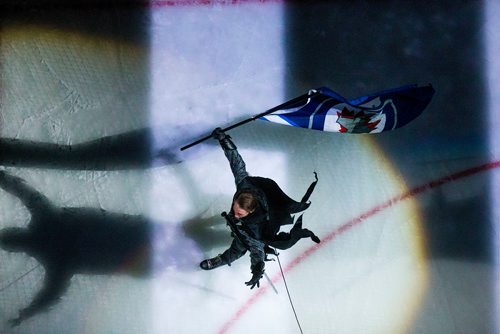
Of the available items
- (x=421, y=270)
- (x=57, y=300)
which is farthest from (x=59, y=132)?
(x=421, y=270)

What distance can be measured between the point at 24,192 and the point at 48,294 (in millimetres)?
388

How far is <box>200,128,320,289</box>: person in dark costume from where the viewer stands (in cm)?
175

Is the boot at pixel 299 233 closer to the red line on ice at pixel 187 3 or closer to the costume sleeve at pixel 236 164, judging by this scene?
the costume sleeve at pixel 236 164

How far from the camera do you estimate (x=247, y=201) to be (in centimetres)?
170

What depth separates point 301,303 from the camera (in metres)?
1.98

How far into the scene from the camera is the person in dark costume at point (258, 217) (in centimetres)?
175

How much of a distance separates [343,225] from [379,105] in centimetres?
53

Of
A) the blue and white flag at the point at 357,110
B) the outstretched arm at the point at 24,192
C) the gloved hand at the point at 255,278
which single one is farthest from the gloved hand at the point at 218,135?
the outstretched arm at the point at 24,192

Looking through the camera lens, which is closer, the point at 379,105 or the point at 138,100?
the point at 379,105

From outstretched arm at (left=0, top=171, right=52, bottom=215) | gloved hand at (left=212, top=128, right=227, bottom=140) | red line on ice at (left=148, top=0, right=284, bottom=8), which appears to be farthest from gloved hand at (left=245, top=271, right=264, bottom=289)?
red line on ice at (left=148, top=0, right=284, bottom=8)

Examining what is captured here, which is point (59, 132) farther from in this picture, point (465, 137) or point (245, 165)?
point (465, 137)

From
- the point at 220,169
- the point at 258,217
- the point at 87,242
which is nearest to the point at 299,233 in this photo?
the point at 258,217

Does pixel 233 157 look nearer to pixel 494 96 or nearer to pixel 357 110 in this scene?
pixel 357 110

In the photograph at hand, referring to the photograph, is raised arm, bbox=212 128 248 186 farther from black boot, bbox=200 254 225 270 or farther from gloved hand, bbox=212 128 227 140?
black boot, bbox=200 254 225 270
